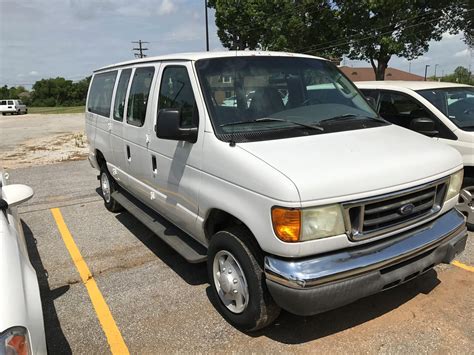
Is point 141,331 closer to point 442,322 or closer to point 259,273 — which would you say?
point 259,273

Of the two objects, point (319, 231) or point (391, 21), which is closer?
point (319, 231)

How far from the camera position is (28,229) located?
235 inches

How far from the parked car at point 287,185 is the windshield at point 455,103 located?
5.95 ft

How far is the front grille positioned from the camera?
2.77m

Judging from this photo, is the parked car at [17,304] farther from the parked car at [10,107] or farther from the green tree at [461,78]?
the parked car at [10,107]

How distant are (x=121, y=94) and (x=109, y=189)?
5.60ft

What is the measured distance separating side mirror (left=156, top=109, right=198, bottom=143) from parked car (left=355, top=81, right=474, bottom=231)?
2412 millimetres

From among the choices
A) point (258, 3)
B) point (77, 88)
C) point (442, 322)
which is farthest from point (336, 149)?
point (77, 88)

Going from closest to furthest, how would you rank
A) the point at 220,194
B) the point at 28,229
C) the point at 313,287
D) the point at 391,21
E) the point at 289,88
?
the point at 313,287 → the point at 220,194 → the point at 289,88 → the point at 28,229 → the point at 391,21

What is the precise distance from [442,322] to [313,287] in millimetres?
1452

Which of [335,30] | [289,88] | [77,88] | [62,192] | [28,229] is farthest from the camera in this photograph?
[77,88]

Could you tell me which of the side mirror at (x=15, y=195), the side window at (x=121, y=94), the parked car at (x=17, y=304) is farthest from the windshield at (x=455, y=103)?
the parked car at (x=17, y=304)

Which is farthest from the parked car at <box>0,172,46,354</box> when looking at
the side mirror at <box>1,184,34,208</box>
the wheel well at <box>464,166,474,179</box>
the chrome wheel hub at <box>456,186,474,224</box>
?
the wheel well at <box>464,166,474,179</box>

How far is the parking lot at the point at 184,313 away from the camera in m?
3.17
